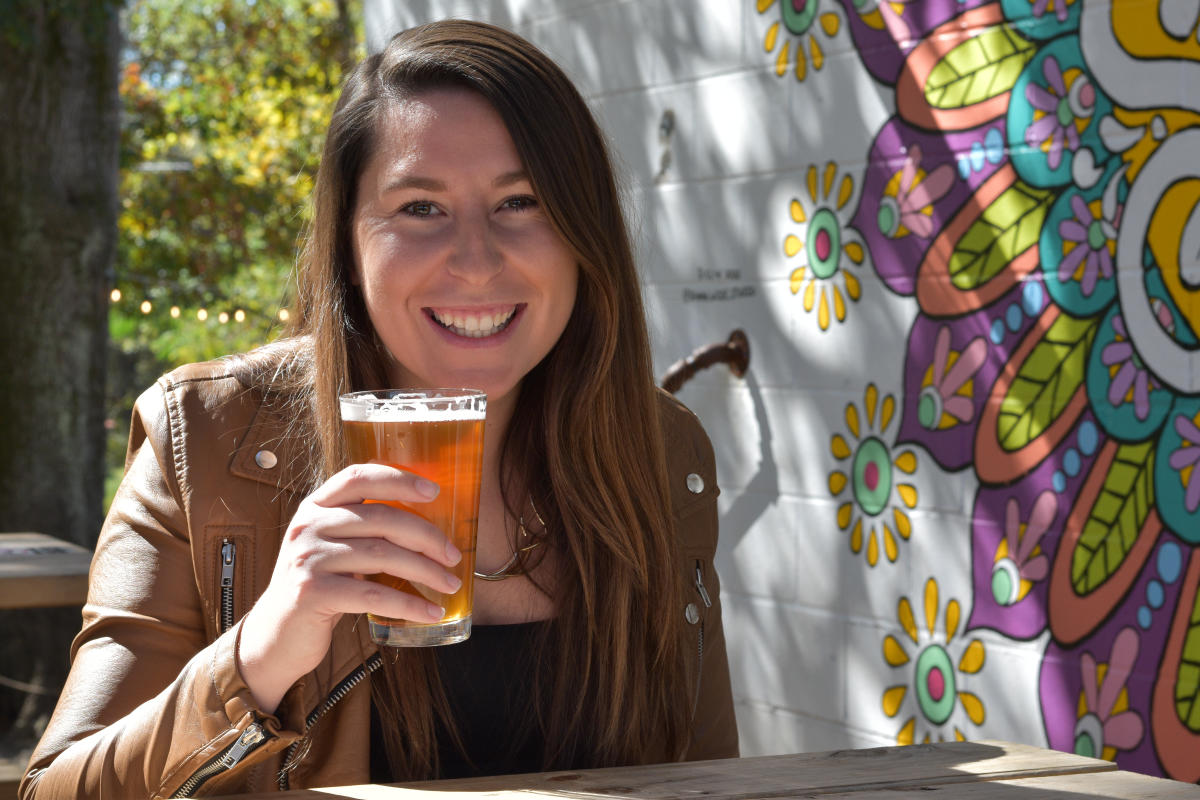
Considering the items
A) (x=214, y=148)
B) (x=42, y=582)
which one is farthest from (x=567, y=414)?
(x=214, y=148)

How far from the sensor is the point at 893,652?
3.01 meters

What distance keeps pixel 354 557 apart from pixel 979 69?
2003mm

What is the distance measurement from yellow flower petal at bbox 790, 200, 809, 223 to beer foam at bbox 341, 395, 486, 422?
2029 mm

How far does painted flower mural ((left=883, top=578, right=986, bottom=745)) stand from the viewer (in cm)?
285

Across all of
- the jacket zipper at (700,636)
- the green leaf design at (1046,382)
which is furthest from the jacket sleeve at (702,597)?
the green leaf design at (1046,382)

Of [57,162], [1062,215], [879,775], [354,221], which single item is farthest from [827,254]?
[57,162]

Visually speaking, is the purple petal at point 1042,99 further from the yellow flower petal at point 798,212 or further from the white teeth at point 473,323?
the white teeth at point 473,323

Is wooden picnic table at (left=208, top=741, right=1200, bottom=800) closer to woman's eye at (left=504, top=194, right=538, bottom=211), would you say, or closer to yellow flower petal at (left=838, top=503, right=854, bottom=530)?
woman's eye at (left=504, top=194, right=538, bottom=211)

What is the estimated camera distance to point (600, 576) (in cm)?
190

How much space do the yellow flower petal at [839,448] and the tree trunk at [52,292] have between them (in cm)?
354

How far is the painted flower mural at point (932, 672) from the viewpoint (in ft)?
9.34

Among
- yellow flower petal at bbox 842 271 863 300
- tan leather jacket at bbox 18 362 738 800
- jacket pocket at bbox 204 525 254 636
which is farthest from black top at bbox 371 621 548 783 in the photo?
yellow flower petal at bbox 842 271 863 300

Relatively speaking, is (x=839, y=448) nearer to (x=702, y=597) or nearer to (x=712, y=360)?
(x=712, y=360)

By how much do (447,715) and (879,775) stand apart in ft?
1.95
